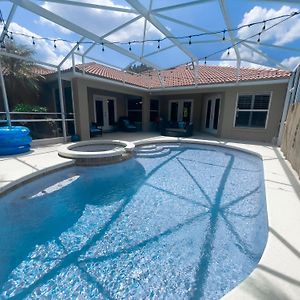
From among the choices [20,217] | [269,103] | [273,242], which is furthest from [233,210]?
[269,103]

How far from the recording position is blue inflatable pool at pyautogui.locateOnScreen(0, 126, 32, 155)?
6.45 m

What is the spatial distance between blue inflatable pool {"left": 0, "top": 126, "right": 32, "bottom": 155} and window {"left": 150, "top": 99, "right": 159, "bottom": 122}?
9.46 meters

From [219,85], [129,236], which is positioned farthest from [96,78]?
[129,236]

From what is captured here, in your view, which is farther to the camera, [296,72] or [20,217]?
[296,72]

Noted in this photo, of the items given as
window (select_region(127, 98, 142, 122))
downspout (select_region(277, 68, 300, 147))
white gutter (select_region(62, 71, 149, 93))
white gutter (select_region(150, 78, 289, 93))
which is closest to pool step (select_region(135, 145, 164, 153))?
white gutter (select_region(62, 71, 149, 93))

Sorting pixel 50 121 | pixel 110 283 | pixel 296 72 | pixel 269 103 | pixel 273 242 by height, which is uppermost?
pixel 296 72

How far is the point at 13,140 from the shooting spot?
21.6 ft

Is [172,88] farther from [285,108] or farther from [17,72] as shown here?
[17,72]

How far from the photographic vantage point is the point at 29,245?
9.68ft

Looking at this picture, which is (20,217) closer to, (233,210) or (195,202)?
(195,202)

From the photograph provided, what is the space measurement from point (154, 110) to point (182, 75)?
3436mm

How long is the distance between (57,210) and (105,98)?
10.6 metres

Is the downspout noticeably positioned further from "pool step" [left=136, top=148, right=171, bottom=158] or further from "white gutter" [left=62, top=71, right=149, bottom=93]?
"white gutter" [left=62, top=71, right=149, bottom=93]

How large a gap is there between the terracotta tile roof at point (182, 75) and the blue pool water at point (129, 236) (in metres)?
6.32
